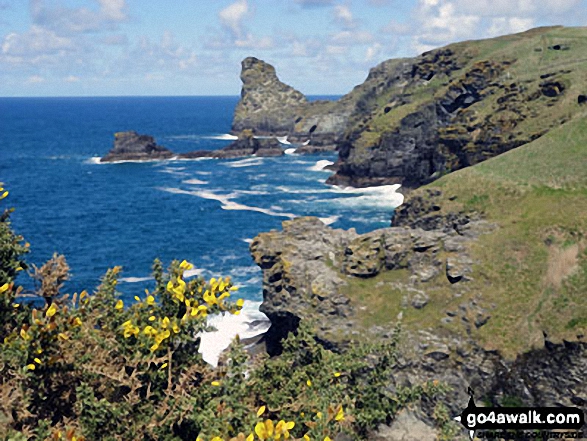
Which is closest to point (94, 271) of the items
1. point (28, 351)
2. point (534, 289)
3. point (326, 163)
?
point (534, 289)

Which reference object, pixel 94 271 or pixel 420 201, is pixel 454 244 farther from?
pixel 94 271

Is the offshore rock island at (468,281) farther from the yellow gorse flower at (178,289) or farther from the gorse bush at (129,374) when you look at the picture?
the yellow gorse flower at (178,289)

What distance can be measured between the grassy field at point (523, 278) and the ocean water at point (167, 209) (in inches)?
1002

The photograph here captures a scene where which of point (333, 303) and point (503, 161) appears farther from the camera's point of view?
point (503, 161)

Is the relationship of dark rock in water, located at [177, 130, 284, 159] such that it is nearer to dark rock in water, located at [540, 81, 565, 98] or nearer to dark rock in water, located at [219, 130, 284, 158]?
dark rock in water, located at [219, 130, 284, 158]

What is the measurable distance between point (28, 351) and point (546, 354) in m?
39.0

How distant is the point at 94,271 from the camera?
3083 inches

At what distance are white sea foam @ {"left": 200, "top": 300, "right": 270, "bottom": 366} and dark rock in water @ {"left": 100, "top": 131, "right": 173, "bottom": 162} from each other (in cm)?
12159

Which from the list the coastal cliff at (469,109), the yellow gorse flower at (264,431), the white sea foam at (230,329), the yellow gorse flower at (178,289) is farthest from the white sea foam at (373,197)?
the yellow gorse flower at (264,431)

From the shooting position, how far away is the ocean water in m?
83.1

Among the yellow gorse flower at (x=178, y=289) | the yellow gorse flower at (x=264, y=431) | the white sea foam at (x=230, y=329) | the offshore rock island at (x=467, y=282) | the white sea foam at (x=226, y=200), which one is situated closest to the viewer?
the yellow gorse flower at (x=264, y=431)

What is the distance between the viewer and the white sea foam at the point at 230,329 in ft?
190

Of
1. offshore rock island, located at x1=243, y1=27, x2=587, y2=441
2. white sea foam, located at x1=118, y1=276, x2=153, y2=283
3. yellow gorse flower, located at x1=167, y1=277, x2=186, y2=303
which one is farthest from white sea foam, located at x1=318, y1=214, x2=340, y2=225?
yellow gorse flower, located at x1=167, y1=277, x2=186, y2=303

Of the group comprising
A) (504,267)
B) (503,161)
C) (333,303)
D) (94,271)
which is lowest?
(94,271)
